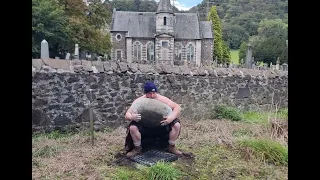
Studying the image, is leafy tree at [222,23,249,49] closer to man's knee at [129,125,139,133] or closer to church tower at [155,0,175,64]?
→ church tower at [155,0,175,64]

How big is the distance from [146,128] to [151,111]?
28 cm

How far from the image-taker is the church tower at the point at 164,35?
26.7 m

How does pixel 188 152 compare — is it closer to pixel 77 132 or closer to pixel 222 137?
pixel 222 137

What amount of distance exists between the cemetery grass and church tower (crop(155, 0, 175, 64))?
21.7m

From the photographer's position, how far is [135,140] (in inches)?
156

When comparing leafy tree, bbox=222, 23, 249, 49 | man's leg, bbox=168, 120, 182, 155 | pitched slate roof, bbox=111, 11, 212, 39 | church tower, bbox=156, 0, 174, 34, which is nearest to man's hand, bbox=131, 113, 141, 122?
man's leg, bbox=168, 120, 182, 155

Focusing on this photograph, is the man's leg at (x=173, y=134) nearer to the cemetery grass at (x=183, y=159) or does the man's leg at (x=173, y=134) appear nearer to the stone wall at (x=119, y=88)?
the cemetery grass at (x=183, y=159)

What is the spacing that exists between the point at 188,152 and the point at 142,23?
24402 millimetres

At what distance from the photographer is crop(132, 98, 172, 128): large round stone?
3.88 meters

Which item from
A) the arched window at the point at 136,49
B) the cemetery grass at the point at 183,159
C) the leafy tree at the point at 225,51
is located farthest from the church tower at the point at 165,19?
the cemetery grass at the point at 183,159
